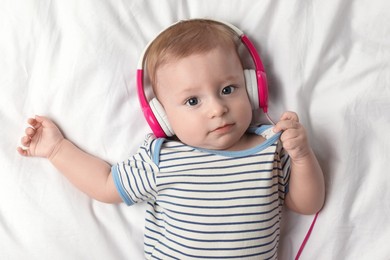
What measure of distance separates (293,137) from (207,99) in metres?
0.21

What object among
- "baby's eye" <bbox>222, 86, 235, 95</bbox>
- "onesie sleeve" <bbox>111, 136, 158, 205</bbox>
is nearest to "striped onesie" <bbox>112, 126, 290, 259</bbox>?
"onesie sleeve" <bbox>111, 136, 158, 205</bbox>

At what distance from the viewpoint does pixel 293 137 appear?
3.61 feet

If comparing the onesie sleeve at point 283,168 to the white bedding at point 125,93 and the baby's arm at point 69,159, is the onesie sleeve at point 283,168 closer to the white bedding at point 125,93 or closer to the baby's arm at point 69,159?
the white bedding at point 125,93

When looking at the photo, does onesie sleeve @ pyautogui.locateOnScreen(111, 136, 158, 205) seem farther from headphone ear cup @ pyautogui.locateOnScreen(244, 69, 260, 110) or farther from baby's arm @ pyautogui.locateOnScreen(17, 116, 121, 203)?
headphone ear cup @ pyautogui.locateOnScreen(244, 69, 260, 110)

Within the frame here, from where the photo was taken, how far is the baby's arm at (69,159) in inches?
48.4

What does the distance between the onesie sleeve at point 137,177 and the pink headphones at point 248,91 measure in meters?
0.05

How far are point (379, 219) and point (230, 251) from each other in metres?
0.35

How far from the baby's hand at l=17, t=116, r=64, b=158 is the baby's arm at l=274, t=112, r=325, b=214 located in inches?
21.1

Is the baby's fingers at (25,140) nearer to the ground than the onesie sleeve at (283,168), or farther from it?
farther from it

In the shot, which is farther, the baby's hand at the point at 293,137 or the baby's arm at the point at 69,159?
the baby's arm at the point at 69,159

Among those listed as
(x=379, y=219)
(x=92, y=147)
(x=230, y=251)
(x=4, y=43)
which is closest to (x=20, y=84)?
(x=4, y=43)

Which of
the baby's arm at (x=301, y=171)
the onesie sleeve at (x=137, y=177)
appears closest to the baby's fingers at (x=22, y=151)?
the onesie sleeve at (x=137, y=177)

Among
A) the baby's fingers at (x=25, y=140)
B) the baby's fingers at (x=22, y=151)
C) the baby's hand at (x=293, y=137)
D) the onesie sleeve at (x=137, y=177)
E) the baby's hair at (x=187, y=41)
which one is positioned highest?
the baby's hair at (x=187, y=41)

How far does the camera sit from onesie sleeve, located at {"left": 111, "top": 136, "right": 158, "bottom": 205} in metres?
1.19
